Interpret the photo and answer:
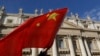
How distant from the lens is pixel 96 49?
82.8ft

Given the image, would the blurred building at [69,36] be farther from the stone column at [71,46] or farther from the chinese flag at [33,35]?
the chinese flag at [33,35]

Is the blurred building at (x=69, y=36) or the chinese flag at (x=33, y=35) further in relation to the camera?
the blurred building at (x=69, y=36)

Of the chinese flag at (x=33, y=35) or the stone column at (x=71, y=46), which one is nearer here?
the chinese flag at (x=33, y=35)

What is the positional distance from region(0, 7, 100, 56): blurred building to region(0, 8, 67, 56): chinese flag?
599 inches

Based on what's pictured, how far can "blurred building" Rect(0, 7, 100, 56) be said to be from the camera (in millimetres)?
23484

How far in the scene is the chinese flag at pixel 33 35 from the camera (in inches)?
263

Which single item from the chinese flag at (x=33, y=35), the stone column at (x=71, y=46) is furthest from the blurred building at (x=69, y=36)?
the chinese flag at (x=33, y=35)

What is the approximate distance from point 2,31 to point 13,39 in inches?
691

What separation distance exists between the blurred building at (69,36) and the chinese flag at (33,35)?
15.2m

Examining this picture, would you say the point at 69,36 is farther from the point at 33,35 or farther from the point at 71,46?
the point at 33,35

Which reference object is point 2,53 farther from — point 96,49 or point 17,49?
point 96,49

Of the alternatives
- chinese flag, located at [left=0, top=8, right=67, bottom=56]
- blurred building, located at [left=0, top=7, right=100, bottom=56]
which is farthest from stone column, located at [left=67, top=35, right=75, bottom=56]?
chinese flag, located at [left=0, top=8, right=67, bottom=56]

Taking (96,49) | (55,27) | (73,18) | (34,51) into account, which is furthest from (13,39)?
(73,18)

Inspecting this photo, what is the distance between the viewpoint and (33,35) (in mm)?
7098
